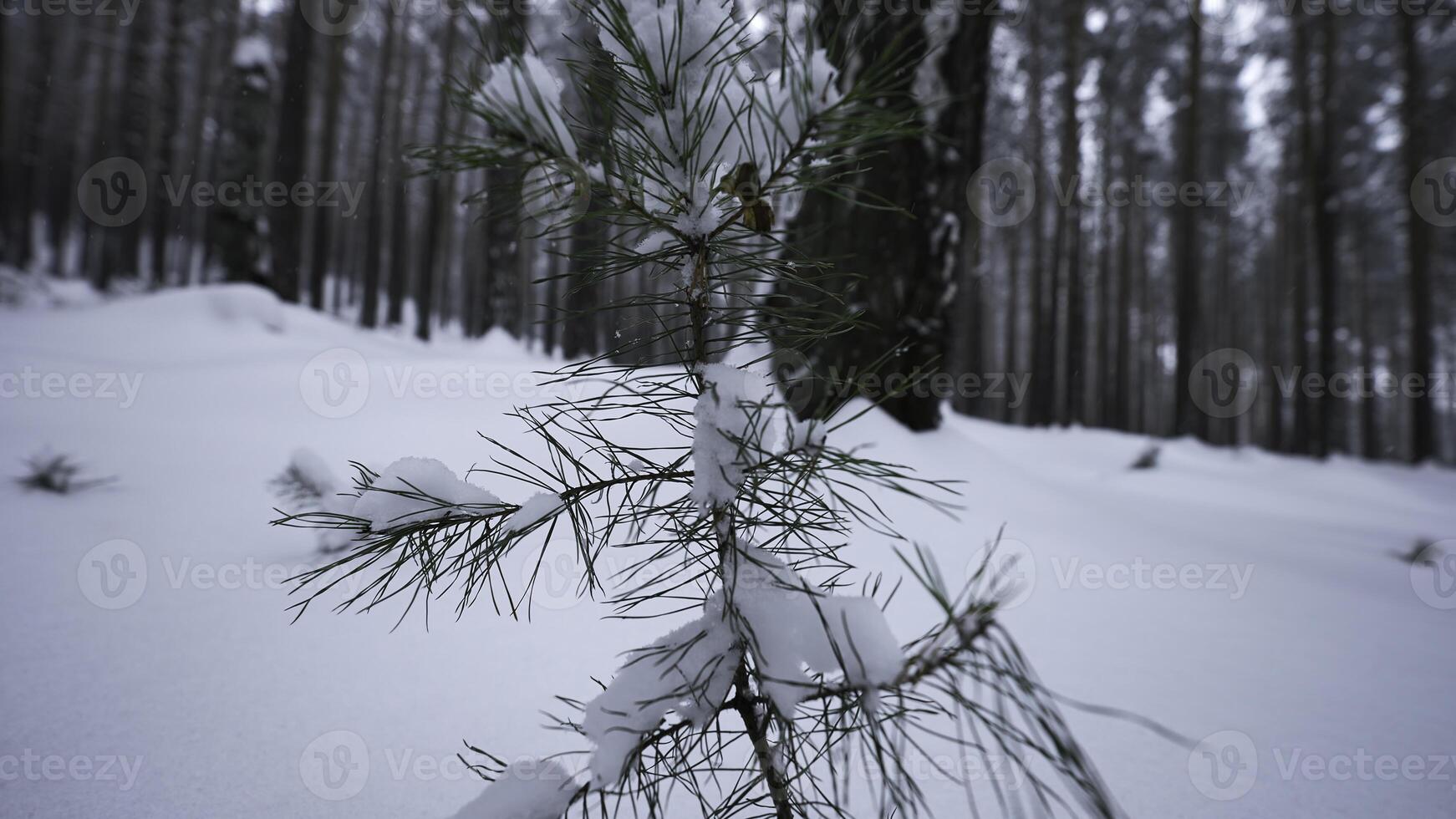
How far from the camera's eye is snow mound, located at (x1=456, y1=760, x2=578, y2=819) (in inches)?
26.4

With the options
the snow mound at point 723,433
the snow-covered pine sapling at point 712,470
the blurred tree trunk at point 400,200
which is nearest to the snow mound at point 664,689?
the snow-covered pine sapling at point 712,470

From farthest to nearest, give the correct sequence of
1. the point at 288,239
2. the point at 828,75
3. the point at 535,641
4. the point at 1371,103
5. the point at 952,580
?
the point at 1371,103 < the point at 288,239 < the point at 952,580 < the point at 535,641 < the point at 828,75

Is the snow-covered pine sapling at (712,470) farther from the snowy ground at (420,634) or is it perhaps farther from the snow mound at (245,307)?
the snow mound at (245,307)

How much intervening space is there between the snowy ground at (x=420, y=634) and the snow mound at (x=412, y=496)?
0.67 meters

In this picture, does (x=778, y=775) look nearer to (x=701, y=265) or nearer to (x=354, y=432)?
(x=701, y=265)

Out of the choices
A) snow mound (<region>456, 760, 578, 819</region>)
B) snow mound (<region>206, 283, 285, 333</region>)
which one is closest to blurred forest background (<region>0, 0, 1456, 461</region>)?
snow mound (<region>456, 760, 578, 819</region>)

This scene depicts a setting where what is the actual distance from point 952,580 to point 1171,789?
34.6 inches

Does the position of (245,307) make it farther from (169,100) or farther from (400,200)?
(169,100)

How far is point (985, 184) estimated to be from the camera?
48.2 feet

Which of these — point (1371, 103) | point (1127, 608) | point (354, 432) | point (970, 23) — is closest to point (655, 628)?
point (1127, 608)

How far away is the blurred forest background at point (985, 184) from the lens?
325 centimetres

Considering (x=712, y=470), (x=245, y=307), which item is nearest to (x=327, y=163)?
(x=245, y=307)

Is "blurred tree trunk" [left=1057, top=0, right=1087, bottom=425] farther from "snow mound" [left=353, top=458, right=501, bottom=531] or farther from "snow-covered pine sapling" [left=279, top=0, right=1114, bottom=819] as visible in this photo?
"snow mound" [left=353, top=458, right=501, bottom=531]

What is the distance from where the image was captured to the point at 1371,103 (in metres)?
14.6
